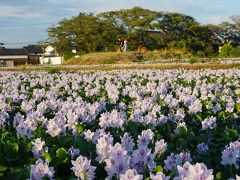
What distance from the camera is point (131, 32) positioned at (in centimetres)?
7375

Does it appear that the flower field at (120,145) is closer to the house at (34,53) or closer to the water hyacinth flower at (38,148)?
the water hyacinth flower at (38,148)

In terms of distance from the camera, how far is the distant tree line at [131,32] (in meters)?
72.7

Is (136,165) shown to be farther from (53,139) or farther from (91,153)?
(53,139)

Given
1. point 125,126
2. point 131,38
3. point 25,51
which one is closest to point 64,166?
point 125,126

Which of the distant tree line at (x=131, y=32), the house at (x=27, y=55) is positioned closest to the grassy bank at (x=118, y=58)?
the distant tree line at (x=131, y=32)

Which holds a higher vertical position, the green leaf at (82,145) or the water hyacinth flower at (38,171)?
the water hyacinth flower at (38,171)

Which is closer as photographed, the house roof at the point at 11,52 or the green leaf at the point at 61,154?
the green leaf at the point at 61,154

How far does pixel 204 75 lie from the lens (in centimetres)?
1374

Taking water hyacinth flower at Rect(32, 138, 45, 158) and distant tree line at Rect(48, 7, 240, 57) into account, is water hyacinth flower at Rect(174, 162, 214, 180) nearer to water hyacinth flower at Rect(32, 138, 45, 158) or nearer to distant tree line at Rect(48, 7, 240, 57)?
water hyacinth flower at Rect(32, 138, 45, 158)

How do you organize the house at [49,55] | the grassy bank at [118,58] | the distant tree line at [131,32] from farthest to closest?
the house at [49,55] → the distant tree line at [131,32] → the grassy bank at [118,58]

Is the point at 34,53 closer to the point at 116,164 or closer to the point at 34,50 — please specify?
the point at 34,50

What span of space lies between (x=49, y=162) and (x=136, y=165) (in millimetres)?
643

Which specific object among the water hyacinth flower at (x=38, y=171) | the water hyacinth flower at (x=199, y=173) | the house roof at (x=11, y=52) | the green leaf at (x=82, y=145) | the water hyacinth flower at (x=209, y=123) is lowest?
the water hyacinth flower at (x=209, y=123)

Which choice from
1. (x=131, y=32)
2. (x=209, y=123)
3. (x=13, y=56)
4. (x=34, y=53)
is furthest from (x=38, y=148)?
(x=34, y=53)
